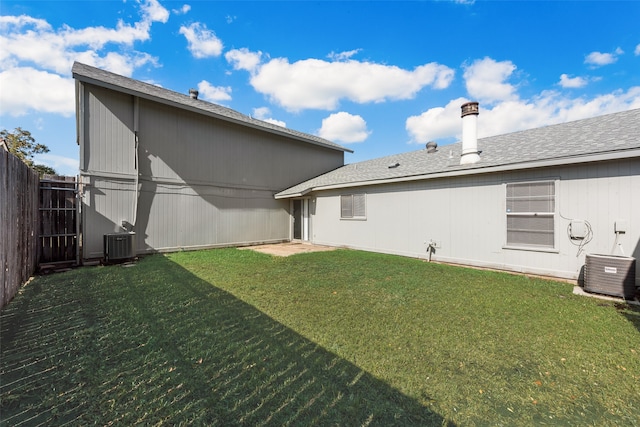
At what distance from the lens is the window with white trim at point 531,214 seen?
18.3 feet

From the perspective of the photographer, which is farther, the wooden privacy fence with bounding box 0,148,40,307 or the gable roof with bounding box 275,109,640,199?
the gable roof with bounding box 275,109,640,199

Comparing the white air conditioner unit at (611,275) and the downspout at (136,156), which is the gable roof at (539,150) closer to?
the white air conditioner unit at (611,275)

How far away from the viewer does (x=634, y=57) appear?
8578 millimetres

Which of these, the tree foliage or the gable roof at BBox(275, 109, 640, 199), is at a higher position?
the tree foliage

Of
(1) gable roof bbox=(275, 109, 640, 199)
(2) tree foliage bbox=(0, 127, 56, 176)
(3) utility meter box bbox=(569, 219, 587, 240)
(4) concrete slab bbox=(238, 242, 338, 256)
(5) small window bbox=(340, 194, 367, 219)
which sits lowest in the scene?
(4) concrete slab bbox=(238, 242, 338, 256)

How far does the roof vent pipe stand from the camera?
7.16 metres

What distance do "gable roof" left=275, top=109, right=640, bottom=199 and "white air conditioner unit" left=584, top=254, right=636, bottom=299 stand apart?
75.2 inches

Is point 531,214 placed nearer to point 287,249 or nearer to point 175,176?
point 287,249

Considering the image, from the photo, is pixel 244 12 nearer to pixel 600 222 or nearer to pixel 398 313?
pixel 398 313

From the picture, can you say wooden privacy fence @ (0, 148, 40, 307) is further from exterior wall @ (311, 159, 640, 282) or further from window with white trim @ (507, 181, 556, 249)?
window with white trim @ (507, 181, 556, 249)

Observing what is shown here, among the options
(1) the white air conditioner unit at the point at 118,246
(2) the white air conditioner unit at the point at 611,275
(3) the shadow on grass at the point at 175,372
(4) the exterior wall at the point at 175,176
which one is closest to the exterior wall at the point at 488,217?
(2) the white air conditioner unit at the point at 611,275

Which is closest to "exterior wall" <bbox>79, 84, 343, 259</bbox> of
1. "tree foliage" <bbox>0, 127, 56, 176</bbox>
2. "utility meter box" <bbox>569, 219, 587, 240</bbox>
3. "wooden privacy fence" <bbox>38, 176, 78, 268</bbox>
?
"wooden privacy fence" <bbox>38, 176, 78, 268</bbox>

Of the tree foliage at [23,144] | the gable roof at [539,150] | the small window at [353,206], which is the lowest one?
the small window at [353,206]

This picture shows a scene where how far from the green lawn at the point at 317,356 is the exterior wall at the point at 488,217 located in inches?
51.3
